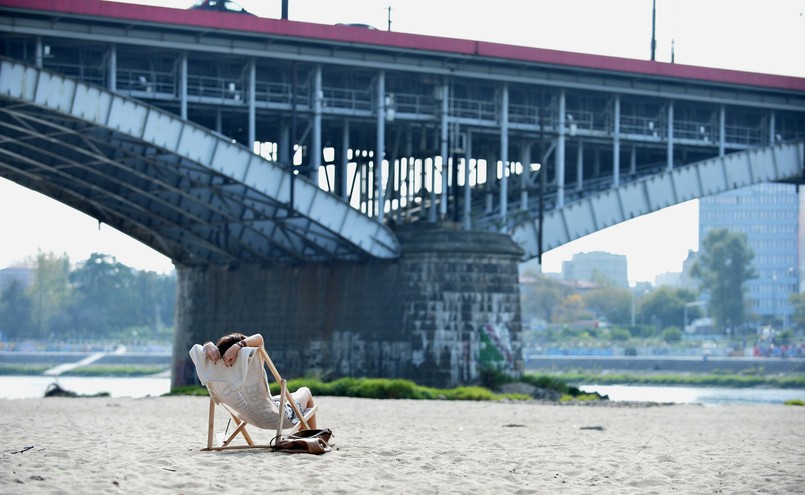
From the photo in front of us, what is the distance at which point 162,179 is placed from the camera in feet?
144

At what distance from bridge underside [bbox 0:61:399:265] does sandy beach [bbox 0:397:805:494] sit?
12.5 m

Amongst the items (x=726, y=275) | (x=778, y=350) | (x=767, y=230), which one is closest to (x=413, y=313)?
A: (x=778, y=350)

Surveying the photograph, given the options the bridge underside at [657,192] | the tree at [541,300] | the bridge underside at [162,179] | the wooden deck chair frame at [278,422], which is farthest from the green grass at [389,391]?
the tree at [541,300]

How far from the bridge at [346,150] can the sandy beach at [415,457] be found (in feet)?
50.3

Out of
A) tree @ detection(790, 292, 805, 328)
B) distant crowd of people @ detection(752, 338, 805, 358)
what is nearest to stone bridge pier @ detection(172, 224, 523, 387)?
distant crowd of people @ detection(752, 338, 805, 358)

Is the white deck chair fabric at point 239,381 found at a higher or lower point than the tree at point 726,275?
lower

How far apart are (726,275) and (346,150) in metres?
110

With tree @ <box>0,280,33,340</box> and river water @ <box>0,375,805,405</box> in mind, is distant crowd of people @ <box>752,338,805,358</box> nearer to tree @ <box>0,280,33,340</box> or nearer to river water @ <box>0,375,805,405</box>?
river water @ <box>0,375,805,405</box>

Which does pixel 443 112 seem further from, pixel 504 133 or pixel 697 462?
pixel 697 462

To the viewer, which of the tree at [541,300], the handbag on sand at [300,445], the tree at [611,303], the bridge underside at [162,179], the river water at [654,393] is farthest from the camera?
the tree at [541,300]

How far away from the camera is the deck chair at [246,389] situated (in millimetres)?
15336

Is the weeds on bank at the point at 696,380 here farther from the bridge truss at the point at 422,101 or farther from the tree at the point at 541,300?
the tree at the point at 541,300

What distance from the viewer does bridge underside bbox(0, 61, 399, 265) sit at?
125 feet

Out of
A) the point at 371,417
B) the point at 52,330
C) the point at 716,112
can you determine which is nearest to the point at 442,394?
the point at 371,417
